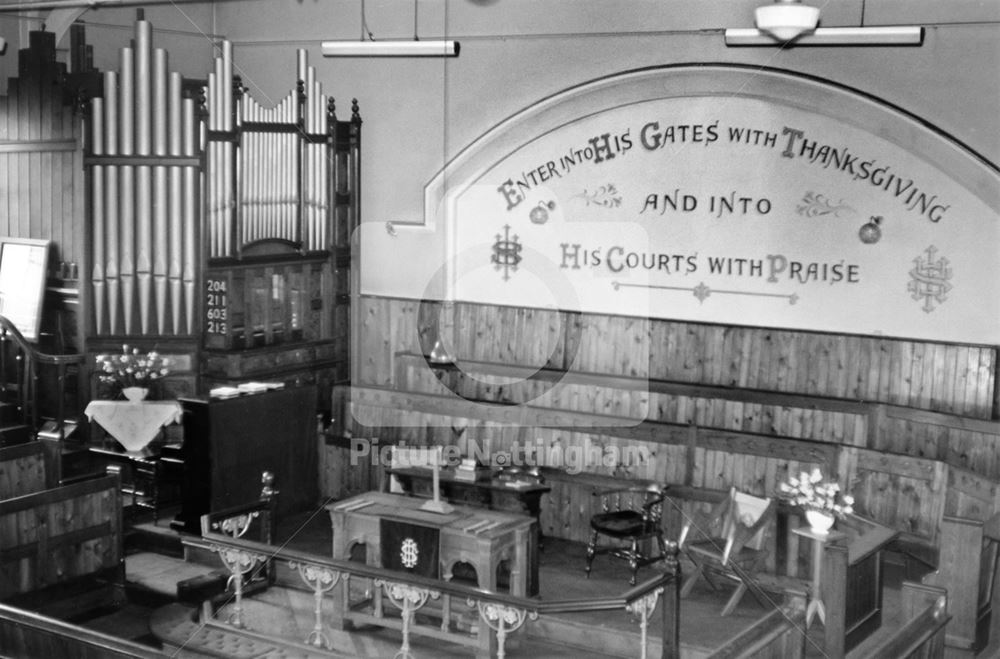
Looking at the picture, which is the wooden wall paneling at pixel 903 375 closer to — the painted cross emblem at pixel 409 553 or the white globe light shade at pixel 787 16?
the white globe light shade at pixel 787 16

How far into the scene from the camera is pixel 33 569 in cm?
727

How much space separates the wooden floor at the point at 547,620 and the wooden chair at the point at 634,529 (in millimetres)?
145

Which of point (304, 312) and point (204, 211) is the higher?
point (204, 211)

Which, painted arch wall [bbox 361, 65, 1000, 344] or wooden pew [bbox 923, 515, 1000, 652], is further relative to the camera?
painted arch wall [bbox 361, 65, 1000, 344]

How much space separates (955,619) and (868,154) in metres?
3.59

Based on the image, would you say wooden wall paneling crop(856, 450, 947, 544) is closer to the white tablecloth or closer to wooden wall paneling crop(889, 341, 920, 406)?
wooden wall paneling crop(889, 341, 920, 406)

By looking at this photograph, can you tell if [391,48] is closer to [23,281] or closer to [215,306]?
[215,306]

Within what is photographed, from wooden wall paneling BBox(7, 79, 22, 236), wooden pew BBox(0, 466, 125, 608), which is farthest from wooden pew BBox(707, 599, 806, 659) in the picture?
wooden wall paneling BBox(7, 79, 22, 236)

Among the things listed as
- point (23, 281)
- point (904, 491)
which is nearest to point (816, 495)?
point (904, 491)

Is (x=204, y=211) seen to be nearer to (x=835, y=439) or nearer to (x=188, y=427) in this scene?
(x=188, y=427)

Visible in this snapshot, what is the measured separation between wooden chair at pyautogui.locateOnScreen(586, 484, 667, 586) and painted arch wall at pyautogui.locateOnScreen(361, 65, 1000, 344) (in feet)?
7.09

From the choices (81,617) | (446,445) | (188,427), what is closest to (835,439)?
(446,445)

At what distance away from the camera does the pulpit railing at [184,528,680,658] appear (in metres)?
5.61

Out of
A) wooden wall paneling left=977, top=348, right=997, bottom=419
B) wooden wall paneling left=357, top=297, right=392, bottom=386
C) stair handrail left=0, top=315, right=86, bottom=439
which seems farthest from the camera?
wooden wall paneling left=357, top=297, right=392, bottom=386
